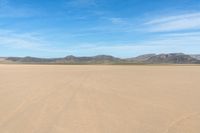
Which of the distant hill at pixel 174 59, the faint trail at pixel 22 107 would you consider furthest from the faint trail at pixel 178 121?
the distant hill at pixel 174 59

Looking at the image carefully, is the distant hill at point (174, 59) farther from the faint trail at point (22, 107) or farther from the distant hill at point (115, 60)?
the faint trail at point (22, 107)

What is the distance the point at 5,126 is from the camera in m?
4.83

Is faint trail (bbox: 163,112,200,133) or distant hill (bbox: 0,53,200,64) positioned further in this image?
distant hill (bbox: 0,53,200,64)

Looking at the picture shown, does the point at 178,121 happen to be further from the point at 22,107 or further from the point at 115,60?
the point at 115,60

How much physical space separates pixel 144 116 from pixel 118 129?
3.85 feet

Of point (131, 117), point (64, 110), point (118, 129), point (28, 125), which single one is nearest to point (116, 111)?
point (131, 117)

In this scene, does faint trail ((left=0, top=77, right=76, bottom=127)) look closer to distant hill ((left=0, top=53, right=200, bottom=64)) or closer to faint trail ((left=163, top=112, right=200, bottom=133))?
faint trail ((left=163, top=112, right=200, bottom=133))

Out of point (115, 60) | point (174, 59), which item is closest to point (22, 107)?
point (115, 60)

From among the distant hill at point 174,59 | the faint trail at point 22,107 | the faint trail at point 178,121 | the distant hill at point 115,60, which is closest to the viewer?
the faint trail at point 178,121

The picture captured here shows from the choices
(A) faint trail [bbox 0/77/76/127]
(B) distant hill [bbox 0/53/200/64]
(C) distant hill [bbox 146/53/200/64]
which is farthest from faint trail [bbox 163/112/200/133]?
(C) distant hill [bbox 146/53/200/64]

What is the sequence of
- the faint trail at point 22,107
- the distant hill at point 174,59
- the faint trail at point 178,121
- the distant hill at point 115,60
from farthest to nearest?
the distant hill at point 174,59, the distant hill at point 115,60, the faint trail at point 22,107, the faint trail at point 178,121

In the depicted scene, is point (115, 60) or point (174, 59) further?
point (115, 60)

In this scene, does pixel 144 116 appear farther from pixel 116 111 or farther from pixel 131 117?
pixel 116 111

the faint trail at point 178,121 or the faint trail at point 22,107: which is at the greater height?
the faint trail at point 22,107
